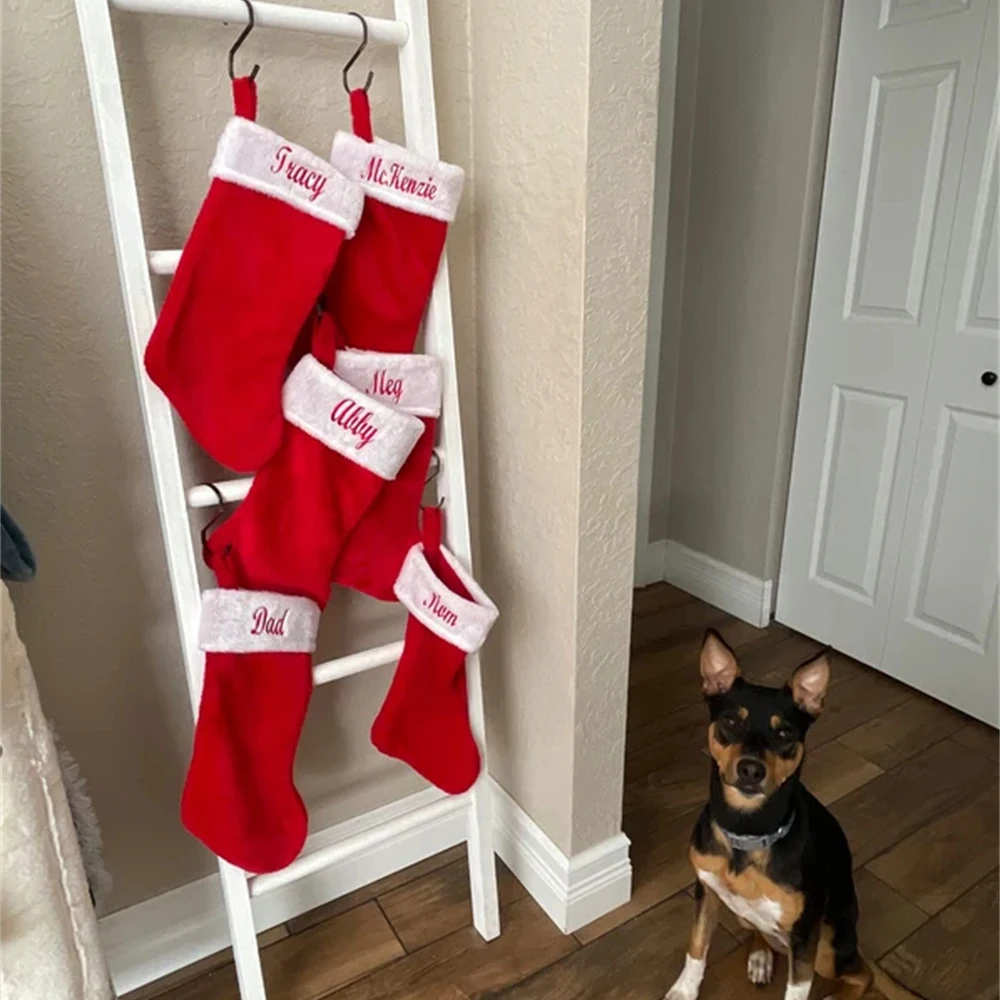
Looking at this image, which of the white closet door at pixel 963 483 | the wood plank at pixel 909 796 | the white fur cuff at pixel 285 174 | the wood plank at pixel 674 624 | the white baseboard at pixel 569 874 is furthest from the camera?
the wood plank at pixel 674 624

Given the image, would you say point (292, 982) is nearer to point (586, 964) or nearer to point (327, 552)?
point (586, 964)

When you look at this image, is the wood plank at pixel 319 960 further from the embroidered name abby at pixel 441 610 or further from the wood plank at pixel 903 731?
the wood plank at pixel 903 731

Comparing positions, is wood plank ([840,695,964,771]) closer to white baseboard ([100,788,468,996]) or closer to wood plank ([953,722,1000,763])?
wood plank ([953,722,1000,763])

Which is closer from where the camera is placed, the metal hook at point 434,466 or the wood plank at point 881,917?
the metal hook at point 434,466

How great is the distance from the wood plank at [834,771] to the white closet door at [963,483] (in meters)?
0.38

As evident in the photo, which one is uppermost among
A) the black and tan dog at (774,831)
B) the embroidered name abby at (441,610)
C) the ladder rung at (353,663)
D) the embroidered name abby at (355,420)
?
the embroidered name abby at (355,420)

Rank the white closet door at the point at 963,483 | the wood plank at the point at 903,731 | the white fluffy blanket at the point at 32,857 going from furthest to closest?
the wood plank at the point at 903,731
the white closet door at the point at 963,483
the white fluffy blanket at the point at 32,857

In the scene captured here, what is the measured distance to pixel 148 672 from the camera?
1228 millimetres

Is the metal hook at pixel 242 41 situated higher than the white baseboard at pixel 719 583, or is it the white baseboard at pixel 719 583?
the metal hook at pixel 242 41

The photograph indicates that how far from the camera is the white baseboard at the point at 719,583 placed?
8.09 feet

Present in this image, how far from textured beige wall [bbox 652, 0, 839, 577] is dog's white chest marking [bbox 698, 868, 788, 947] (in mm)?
1393

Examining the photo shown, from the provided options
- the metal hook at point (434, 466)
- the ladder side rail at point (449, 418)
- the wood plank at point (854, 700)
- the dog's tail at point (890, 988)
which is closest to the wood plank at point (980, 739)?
the wood plank at point (854, 700)

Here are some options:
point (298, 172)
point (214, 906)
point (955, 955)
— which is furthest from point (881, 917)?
point (298, 172)

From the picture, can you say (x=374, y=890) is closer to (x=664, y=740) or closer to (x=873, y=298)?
(x=664, y=740)
